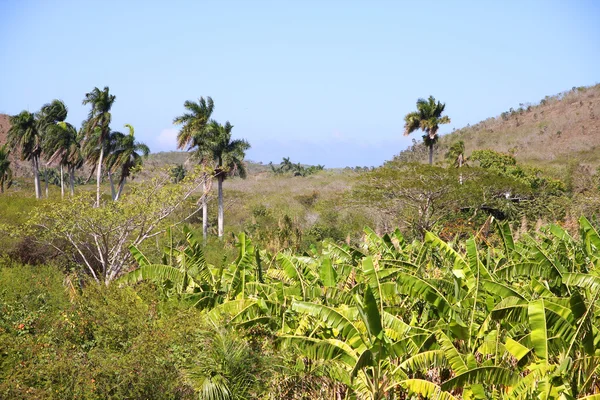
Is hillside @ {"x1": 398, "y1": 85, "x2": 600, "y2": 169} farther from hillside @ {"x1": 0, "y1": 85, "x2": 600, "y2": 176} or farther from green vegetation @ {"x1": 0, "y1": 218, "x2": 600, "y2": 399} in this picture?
green vegetation @ {"x1": 0, "y1": 218, "x2": 600, "y2": 399}

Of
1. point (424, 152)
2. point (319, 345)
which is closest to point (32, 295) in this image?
point (319, 345)

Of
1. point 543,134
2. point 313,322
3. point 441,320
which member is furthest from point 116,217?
point 543,134

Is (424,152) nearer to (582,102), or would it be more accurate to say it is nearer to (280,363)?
(582,102)

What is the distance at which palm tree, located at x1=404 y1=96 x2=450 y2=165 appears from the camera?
3850 centimetres

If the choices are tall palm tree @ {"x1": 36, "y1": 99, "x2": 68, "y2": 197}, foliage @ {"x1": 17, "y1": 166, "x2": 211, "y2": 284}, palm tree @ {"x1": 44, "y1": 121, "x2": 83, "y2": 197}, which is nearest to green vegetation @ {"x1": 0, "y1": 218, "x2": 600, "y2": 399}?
foliage @ {"x1": 17, "y1": 166, "x2": 211, "y2": 284}

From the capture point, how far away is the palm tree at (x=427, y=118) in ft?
126

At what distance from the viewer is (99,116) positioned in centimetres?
3831

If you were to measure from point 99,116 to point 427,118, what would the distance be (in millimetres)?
21411

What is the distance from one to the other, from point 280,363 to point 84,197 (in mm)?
13147

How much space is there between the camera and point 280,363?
9.29 meters

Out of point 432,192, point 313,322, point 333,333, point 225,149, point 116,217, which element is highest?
point 225,149

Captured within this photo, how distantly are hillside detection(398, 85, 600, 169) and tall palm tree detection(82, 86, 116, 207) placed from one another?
1344 inches

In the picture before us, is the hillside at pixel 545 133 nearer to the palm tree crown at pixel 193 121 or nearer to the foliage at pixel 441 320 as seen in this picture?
the palm tree crown at pixel 193 121

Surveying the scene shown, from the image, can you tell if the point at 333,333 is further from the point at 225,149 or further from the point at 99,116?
the point at 99,116
